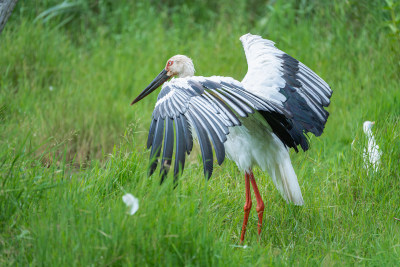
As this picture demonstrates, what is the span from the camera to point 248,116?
11.6 ft

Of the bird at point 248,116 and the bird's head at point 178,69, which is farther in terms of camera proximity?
the bird's head at point 178,69

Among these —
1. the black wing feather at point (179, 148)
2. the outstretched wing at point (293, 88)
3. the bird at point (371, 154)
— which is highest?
the outstretched wing at point (293, 88)

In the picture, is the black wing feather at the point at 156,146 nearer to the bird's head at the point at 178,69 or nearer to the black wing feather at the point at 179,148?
the black wing feather at the point at 179,148

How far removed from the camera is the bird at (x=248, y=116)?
2.87 metres

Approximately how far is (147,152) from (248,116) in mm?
1388

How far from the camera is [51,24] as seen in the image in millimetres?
7133

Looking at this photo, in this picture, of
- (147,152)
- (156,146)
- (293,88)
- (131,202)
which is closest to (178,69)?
(147,152)

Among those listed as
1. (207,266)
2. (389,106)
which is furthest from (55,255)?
(389,106)

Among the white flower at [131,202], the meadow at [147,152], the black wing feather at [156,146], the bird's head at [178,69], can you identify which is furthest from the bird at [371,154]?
the white flower at [131,202]

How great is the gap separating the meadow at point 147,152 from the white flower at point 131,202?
38 mm

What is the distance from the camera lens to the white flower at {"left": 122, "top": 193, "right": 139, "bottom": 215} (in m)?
2.62

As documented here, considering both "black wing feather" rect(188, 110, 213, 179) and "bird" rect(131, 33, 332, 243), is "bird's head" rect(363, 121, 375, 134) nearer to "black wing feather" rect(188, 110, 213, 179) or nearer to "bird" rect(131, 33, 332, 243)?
"bird" rect(131, 33, 332, 243)

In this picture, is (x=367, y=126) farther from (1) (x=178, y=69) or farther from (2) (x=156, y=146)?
(2) (x=156, y=146)

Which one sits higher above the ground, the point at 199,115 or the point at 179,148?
the point at 199,115
